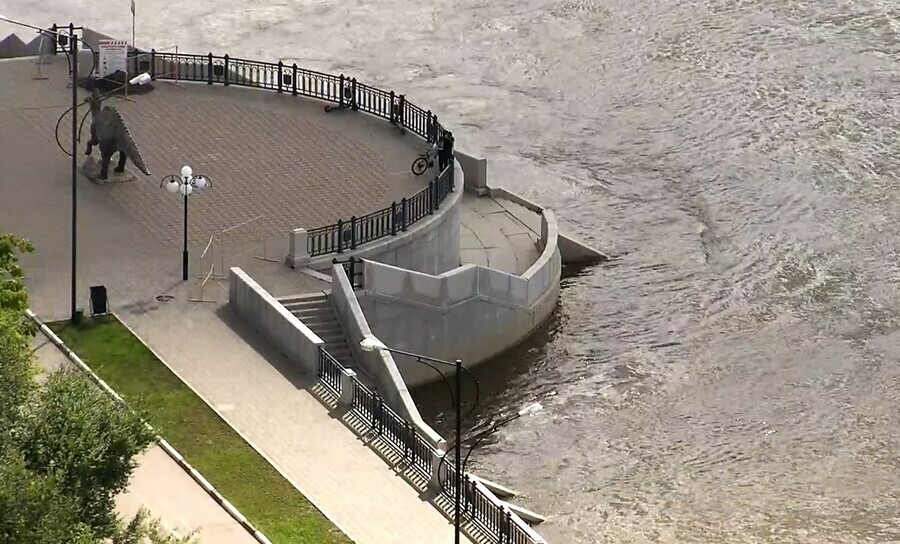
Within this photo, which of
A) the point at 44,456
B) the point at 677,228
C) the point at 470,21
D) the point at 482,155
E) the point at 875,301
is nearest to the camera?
the point at 44,456

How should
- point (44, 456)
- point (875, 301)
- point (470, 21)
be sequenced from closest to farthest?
point (44, 456) → point (875, 301) → point (470, 21)

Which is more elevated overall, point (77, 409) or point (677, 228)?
point (77, 409)

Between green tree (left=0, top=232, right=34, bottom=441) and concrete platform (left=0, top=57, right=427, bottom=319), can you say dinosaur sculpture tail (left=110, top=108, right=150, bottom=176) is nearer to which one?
concrete platform (left=0, top=57, right=427, bottom=319)

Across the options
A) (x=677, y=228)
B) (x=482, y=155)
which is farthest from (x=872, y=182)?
(x=482, y=155)

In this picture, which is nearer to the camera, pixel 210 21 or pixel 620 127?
pixel 620 127

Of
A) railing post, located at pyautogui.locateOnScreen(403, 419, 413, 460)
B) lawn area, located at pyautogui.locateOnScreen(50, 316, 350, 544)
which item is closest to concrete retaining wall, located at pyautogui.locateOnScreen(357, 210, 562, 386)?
lawn area, located at pyautogui.locateOnScreen(50, 316, 350, 544)

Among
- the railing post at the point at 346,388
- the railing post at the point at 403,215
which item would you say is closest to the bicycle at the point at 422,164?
the railing post at the point at 403,215

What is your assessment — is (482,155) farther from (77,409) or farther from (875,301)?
(77,409)

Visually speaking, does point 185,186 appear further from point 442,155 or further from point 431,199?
point 442,155
